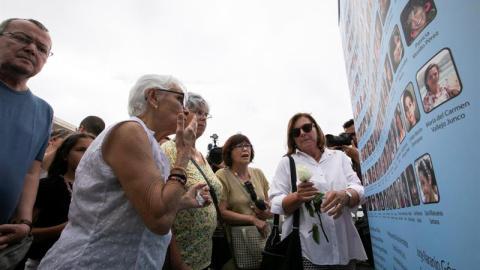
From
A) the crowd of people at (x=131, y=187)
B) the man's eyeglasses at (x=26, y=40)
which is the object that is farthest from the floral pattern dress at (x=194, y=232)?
the man's eyeglasses at (x=26, y=40)

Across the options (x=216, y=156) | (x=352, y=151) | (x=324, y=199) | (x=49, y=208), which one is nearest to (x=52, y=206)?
(x=49, y=208)

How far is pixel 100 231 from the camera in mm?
1302

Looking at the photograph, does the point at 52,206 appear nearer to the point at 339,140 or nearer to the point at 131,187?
the point at 131,187

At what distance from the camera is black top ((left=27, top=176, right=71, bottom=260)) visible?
206cm

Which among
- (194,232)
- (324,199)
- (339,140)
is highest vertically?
(339,140)

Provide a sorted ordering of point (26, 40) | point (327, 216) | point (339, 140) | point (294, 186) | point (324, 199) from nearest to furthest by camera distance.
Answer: point (26, 40)
point (324, 199)
point (327, 216)
point (294, 186)
point (339, 140)

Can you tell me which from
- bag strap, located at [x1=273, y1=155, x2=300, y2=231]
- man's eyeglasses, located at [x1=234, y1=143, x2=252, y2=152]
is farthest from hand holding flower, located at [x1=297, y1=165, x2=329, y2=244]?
man's eyeglasses, located at [x1=234, y1=143, x2=252, y2=152]

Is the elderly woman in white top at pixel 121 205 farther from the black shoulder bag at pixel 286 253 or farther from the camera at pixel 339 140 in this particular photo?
the camera at pixel 339 140

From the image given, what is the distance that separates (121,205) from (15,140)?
0.86 m

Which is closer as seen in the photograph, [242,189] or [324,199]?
[324,199]

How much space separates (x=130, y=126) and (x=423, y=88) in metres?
1.23

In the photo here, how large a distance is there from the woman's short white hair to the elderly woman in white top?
1.25 feet

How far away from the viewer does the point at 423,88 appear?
879 mm

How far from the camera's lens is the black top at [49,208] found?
81.1 inches
